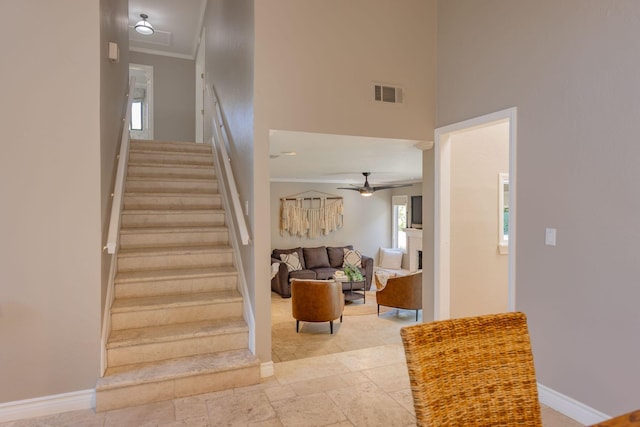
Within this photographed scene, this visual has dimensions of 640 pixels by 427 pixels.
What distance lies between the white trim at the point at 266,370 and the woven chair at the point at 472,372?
2.12m

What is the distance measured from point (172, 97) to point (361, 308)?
549 centimetres

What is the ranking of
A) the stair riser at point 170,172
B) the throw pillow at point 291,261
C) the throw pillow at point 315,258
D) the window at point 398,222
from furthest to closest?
1. the window at point 398,222
2. the throw pillow at point 315,258
3. the throw pillow at point 291,261
4. the stair riser at point 170,172

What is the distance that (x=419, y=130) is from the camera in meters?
3.46

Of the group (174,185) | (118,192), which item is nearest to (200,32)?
(174,185)

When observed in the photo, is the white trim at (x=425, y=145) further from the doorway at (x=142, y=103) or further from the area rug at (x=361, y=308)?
the doorway at (x=142, y=103)

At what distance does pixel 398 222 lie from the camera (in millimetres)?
10031

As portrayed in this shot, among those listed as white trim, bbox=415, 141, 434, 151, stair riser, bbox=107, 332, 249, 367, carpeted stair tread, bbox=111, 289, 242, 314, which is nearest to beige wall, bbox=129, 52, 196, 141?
carpeted stair tread, bbox=111, 289, 242, 314

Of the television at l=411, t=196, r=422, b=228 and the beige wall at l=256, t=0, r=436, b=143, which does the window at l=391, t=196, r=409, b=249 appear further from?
the beige wall at l=256, t=0, r=436, b=143

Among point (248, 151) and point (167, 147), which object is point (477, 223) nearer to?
point (248, 151)

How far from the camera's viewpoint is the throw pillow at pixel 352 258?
8.70 metres

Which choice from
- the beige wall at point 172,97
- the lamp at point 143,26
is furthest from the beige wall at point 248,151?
the beige wall at point 172,97

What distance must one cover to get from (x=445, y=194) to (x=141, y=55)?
254 inches

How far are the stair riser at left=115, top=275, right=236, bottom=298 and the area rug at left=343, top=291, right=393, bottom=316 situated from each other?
3474 mm

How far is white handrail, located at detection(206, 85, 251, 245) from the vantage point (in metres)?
2.98
